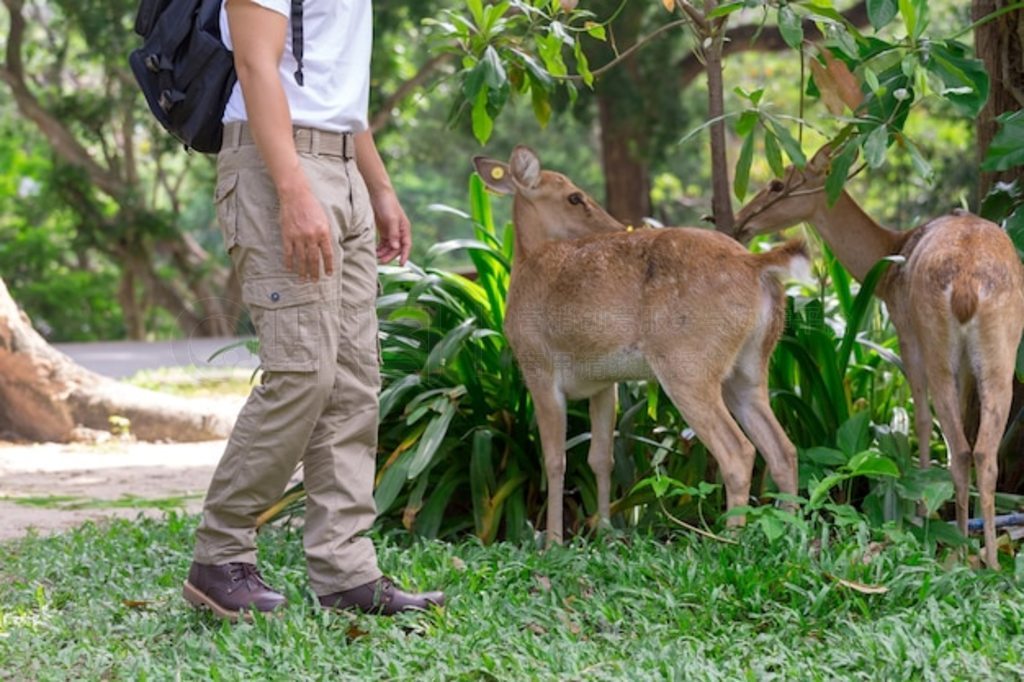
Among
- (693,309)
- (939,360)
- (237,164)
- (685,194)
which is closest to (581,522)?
(693,309)

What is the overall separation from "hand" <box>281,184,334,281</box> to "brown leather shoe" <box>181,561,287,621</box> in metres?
0.98

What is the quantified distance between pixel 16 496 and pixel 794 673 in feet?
15.4

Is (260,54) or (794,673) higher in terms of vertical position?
(260,54)

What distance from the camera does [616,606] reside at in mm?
4148

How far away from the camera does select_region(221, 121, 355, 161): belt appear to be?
393 centimetres

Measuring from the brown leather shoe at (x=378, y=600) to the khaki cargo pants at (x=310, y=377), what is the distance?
3cm

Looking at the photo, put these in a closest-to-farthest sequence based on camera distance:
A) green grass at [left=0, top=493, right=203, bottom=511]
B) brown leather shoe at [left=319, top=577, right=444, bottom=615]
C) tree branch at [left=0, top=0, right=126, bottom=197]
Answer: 1. brown leather shoe at [left=319, top=577, right=444, bottom=615]
2. green grass at [left=0, top=493, right=203, bottom=511]
3. tree branch at [left=0, top=0, right=126, bottom=197]

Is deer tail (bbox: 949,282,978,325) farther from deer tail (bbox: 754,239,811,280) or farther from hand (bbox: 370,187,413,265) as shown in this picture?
hand (bbox: 370,187,413,265)

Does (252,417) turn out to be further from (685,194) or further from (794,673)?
(685,194)

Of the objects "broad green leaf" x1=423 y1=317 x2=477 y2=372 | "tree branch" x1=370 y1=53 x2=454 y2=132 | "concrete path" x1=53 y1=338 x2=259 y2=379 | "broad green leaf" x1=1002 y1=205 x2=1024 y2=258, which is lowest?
"concrete path" x1=53 y1=338 x2=259 y2=379

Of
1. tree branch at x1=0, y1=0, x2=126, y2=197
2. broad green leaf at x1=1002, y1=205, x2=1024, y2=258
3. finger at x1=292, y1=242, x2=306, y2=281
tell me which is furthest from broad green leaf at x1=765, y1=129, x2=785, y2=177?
tree branch at x1=0, y1=0, x2=126, y2=197

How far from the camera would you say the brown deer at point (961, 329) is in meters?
4.48

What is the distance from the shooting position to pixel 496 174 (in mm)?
5383

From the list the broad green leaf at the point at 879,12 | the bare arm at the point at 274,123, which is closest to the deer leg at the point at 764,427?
the broad green leaf at the point at 879,12
